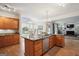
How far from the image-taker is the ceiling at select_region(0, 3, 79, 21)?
2.05 m

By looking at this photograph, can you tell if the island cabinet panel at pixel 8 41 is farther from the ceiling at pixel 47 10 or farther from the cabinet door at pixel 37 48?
the ceiling at pixel 47 10

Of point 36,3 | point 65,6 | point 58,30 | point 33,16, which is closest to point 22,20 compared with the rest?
point 33,16

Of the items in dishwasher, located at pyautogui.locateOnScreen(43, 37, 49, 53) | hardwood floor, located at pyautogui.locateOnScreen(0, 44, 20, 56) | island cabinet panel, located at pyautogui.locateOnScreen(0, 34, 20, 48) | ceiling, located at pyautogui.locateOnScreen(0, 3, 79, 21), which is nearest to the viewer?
ceiling, located at pyautogui.locateOnScreen(0, 3, 79, 21)

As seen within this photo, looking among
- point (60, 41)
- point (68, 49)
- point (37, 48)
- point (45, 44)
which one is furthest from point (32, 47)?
point (68, 49)

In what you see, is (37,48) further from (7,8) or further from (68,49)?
(7,8)

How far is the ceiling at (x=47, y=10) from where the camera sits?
6.72 feet

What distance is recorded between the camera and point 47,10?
212cm

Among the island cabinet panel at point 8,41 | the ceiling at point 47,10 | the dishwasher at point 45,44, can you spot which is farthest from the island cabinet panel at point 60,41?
the island cabinet panel at point 8,41

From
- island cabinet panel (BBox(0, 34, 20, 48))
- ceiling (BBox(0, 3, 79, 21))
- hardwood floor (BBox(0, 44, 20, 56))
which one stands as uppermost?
A: ceiling (BBox(0, 3, 79, 21))

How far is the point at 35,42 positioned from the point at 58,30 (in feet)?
2.30

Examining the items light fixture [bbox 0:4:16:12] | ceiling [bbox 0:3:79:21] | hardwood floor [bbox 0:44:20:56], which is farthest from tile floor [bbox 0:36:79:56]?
light fixture [bbox 0:4:16:12]

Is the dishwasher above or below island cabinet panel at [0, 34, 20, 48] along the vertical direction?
below

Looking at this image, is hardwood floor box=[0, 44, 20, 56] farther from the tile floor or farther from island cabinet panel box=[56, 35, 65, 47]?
island cabinet panel box=[56, 35, 65, 47]

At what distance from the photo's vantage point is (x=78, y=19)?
6.83 ft
